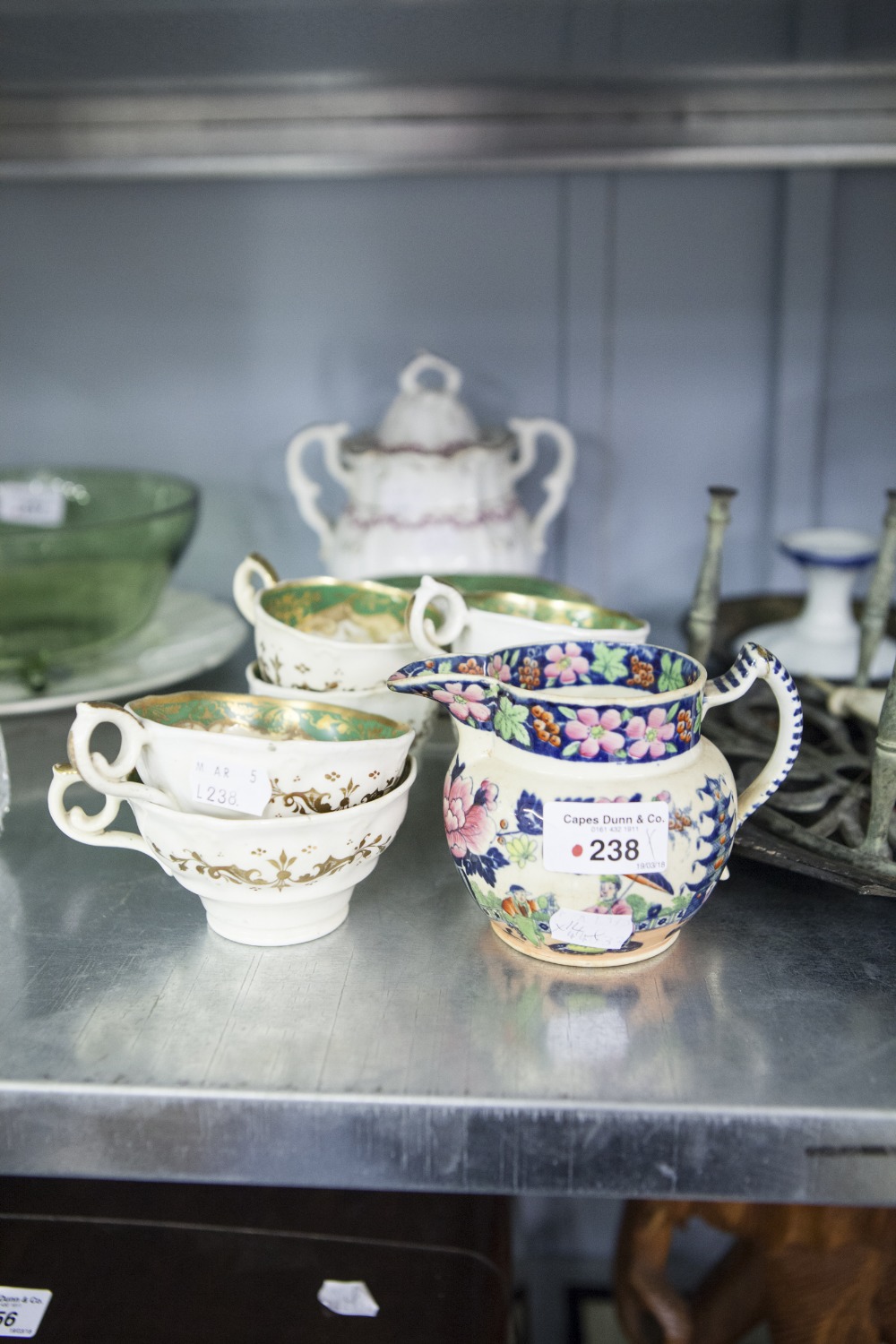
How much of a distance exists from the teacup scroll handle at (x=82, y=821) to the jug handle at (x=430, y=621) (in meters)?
0.22

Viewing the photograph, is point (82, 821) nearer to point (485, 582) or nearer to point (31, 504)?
point (485, 582)

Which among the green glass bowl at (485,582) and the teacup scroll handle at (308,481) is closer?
the green glass bowl at (485,582)

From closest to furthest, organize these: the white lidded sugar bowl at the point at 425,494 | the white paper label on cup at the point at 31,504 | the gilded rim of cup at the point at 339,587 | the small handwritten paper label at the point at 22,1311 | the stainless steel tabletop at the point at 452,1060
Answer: the stainless steel tabletop at the point at 452,1060, the small handwritten paper label at the point at 22,1311, the gilded rim of cup at the point at 339,587, the white lidded sugar bowl at the point at 425,494, the white paper label on cup at the point at 31,504

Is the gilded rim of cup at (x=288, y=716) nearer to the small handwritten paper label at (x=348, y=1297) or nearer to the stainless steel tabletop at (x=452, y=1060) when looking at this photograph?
the stainless steel tabletop at (x=452, y=1060)

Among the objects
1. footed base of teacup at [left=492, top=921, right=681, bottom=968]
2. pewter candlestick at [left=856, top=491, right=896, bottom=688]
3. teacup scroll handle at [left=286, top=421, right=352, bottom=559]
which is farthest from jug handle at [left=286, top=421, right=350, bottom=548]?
footed base of teacup at [left=492, top=921, right=681, bottom=968]

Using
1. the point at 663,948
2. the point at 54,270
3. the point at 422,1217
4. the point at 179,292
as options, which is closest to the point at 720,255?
the point at 179,292

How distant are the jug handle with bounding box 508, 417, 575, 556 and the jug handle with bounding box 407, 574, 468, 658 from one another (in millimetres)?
393

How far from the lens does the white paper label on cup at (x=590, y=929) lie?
25.3 inches

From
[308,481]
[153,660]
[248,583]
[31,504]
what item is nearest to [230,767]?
[248,583]

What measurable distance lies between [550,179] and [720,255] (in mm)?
198

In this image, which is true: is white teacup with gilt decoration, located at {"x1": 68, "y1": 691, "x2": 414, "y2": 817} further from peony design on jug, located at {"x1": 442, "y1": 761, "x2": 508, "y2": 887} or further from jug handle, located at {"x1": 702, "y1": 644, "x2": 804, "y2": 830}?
jug handle, located at {"x1": 702, "y1": 644, "x2": 804, "y2": 830}

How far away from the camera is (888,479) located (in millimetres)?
1340

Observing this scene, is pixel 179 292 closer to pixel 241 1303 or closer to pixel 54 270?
pixel 54 270

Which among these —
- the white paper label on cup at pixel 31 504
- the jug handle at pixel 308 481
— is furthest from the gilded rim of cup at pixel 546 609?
the white paper label on cup at pixel 31 504
